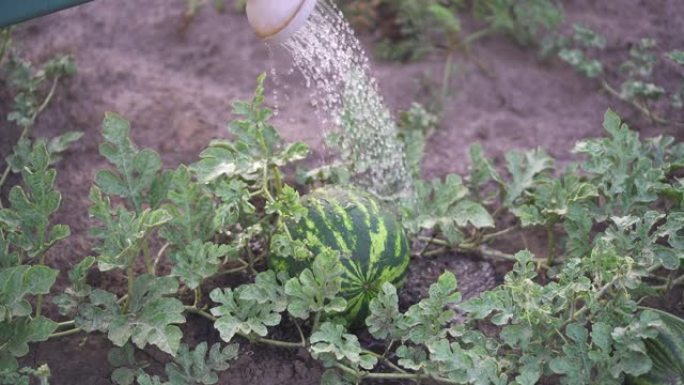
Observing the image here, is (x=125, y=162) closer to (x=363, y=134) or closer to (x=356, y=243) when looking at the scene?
(x=356, y=243)

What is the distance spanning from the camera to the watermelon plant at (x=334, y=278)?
2.56 meters

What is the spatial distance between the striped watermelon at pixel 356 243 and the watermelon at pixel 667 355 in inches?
30.8

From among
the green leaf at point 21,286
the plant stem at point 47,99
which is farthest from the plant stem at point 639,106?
the green leaf at point 21,286

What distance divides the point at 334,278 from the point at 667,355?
976 millimetres

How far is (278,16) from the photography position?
8.80 ft

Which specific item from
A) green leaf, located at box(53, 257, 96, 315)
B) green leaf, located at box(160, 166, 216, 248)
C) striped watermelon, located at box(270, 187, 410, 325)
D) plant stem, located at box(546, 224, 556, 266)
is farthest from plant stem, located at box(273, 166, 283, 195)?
plant stem, located at box(546, 224, 556, 266)

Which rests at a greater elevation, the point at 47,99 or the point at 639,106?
the point at 47,99

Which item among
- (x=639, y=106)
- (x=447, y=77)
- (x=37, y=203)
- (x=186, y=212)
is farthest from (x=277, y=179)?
(x=639, y=106)

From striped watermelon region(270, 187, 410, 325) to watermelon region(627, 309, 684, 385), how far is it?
2.57 feet

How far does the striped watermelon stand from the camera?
2.81 metres

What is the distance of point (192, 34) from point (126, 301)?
6.96ft

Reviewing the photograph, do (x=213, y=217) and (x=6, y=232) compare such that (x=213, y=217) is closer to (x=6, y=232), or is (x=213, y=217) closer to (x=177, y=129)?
(x=6, y=232)

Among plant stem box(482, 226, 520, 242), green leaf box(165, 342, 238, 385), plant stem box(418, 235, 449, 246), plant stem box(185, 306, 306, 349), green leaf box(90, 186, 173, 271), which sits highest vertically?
green leaf box(90, 186, 173, 271)

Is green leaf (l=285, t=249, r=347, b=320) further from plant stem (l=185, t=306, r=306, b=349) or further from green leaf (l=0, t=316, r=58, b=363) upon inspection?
green leaf (l=0, t=316, r=58, b=363)
